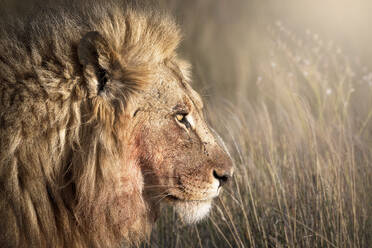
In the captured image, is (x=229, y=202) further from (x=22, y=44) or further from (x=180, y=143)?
(x=22, y=44)

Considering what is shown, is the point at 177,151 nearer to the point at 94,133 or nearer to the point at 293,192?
the point at 94,133

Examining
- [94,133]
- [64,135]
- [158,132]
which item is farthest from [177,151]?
[64,135]

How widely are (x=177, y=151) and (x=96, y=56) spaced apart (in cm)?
62

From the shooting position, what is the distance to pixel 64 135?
2.09m

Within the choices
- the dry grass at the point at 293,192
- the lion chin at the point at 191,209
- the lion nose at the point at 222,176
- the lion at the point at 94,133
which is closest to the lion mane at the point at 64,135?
the lion at the point at 94,133

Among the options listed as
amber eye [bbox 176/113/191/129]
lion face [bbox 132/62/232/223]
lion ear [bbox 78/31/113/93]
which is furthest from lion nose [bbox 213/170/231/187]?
lion ear [bbox 78/31/113/93]

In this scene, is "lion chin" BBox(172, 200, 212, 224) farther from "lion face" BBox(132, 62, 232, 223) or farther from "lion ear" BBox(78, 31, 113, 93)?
"lion ear" BBox(78, 31, 113, 93)

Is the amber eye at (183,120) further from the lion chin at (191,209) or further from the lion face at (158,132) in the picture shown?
the lion chin at (191,209)

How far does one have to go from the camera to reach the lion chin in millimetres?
2426

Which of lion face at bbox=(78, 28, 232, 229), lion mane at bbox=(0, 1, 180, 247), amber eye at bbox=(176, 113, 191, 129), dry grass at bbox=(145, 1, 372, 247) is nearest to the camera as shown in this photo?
lion mane at bbox=(0, 1, 180, 247)

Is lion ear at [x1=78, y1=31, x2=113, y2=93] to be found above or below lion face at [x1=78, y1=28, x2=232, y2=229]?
above

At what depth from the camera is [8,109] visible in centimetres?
202

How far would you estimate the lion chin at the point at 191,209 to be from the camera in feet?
7.96

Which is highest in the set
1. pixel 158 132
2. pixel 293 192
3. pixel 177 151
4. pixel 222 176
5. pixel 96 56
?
pixel 96 56
